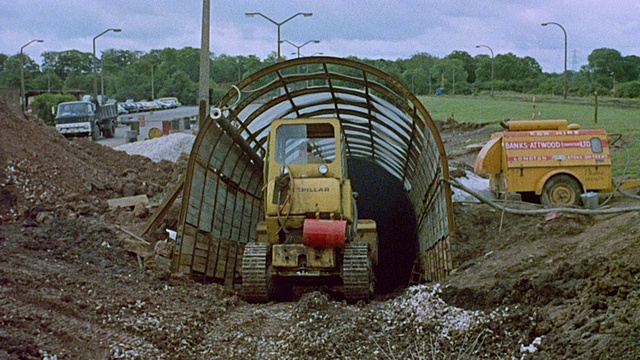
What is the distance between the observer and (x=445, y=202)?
43.8 ft

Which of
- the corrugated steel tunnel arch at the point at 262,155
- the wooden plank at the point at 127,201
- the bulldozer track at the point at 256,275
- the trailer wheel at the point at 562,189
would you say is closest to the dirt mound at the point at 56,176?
the wooden plank at the point at 127,201

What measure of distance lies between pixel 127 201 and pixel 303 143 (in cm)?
670

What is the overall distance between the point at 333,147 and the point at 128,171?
1085 centimetres

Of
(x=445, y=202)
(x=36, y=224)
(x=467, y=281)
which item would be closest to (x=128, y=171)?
(x=36, y=224)

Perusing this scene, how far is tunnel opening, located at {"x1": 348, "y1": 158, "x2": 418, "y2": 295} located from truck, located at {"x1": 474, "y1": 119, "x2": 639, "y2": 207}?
334 cm

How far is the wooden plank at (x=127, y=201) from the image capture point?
17.9 meters

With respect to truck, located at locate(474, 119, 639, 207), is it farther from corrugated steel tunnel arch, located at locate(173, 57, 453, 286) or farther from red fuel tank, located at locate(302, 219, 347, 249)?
red fuel tank, located at locate(302, 219, 347, 249)

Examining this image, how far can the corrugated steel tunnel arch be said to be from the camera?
43.8 ft

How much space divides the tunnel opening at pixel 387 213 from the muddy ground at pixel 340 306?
4.39m

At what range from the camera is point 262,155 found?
17656 millimetres

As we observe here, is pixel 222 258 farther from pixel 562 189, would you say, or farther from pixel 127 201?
pixel 562 189

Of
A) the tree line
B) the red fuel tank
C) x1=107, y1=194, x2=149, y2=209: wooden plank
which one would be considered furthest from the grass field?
the tree line

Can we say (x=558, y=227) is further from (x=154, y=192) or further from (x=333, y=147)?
(x=154, y=192)

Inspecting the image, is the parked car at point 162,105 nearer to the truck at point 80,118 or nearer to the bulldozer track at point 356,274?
the truck at point 80,118
